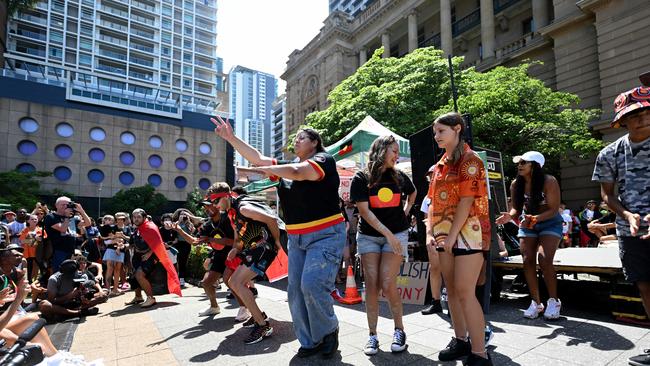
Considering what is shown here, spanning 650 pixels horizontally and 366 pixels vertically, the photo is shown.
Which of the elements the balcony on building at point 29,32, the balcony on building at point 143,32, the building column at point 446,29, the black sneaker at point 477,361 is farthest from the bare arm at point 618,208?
the balcony on building at point 143,32

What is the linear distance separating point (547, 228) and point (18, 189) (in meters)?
39.7

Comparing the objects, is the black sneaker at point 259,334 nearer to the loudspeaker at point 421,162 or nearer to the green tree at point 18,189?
the loudspeaker at point 421,162

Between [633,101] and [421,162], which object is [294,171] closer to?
[633,101]

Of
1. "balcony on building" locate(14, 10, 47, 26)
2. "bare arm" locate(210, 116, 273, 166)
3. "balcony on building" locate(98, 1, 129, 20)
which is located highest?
"balcony on building" locate(98, 1, 129, 20)

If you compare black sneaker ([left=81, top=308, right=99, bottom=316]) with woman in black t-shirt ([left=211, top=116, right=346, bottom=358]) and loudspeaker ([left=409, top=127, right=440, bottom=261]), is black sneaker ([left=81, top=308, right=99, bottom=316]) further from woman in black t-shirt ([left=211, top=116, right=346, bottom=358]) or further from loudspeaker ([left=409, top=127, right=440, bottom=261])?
loudspeaker ([left=409, top=127, right=440, bottom=261])

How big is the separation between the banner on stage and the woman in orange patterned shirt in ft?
7.83

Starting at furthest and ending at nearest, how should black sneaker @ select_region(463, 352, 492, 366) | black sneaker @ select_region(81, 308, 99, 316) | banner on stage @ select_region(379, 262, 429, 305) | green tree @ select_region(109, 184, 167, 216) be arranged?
green tree @ select_region(109, 184, 167, 216), black sneaker @ select_region(81, 308, 99, 316), banner on stage @ select_region(379, 262, 429, 305), black sneaker @ select_region(463, 352, 492, 366)

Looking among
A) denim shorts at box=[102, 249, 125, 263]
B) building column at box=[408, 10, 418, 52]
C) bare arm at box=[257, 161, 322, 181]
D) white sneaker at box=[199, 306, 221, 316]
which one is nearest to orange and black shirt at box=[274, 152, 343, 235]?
bare arm at box=[257, 161, 322, 181]

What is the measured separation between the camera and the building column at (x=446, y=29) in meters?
31.1

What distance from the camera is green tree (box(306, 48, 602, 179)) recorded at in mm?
16219

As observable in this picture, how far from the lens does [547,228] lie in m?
4.46

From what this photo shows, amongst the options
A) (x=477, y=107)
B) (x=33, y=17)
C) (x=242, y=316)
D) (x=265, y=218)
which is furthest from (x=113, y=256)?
(x=33, y=17)

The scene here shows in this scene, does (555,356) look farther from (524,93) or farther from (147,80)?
(147,80)

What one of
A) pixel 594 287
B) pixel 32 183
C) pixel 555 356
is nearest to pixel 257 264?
pixel 555 356
